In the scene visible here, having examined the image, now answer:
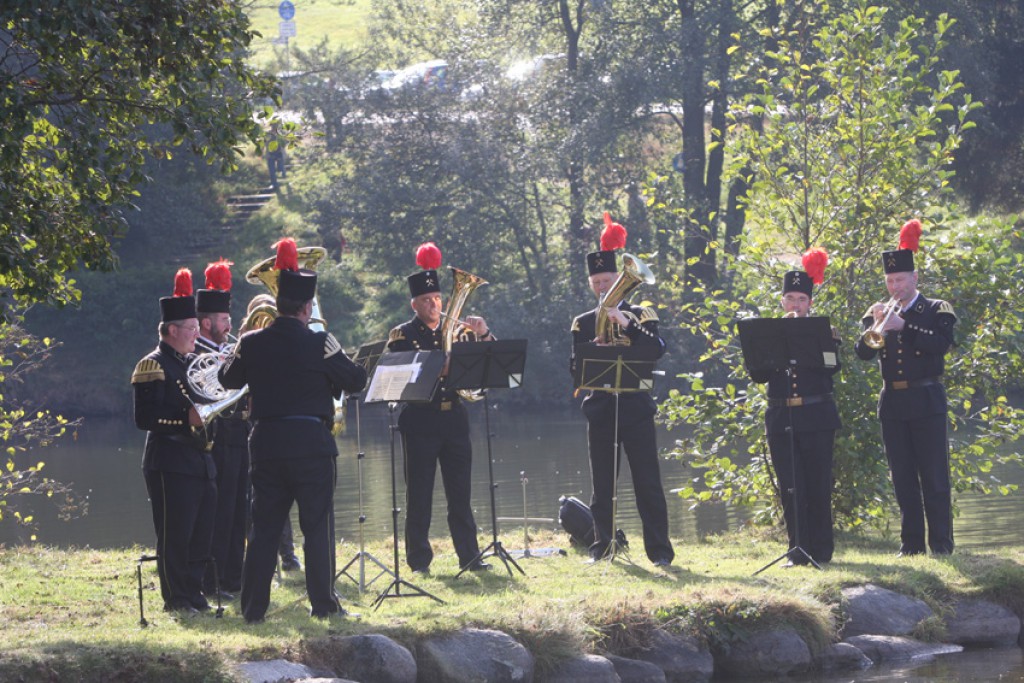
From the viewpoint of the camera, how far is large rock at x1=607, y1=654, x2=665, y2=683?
8844mm

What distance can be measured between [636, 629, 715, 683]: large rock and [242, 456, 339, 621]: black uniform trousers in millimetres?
1923

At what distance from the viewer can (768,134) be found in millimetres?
13281

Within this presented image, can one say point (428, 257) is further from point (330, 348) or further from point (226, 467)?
point (330, 348)

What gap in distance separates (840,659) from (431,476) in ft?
10.7

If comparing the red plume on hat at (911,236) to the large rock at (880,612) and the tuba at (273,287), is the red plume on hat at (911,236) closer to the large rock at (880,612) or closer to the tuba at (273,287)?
the large rock at (880,612)

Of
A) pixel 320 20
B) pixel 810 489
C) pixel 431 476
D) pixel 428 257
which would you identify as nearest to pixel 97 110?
pixel 428 257

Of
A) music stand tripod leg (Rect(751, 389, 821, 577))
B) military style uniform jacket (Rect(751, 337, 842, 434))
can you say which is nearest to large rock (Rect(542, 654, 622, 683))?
music stand tripod leg (Rect(751, 389, 821, 577))

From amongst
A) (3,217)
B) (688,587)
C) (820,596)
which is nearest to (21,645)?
(3,217)

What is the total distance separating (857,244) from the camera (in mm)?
13109

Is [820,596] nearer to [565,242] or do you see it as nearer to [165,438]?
[165,438]

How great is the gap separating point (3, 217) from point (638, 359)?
4.24 metres

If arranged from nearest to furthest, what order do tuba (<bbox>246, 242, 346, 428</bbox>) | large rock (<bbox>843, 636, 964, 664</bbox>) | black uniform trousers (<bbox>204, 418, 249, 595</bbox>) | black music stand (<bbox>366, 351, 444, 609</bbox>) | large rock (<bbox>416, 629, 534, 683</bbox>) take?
large rock (<bbox>416, 629, 534, 683</bbox>) → tuba (<bbox>246, 242, 346, 428</bbox>) → large rock (<bbox>843, 636, 964, 664</bbox>) → black music stand (<bbox>366, 351, 444, 609</bbox>) → black uniform trousers (<bbox>204, 418, 249, 595</bbox>)

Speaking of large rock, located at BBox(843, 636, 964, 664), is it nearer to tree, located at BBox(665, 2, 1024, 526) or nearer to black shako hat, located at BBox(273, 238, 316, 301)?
tree, located at BBox(665, 2, 1024, 526)

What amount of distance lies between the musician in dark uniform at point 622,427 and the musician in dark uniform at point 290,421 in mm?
2435
